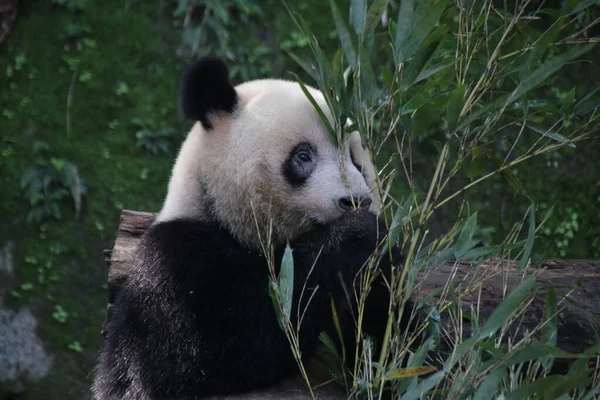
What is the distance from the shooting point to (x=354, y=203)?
322 cm

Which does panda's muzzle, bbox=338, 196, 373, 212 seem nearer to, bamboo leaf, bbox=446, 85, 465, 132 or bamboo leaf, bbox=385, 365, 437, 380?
bamboo leaf, bbox=446, 85, 465, 132

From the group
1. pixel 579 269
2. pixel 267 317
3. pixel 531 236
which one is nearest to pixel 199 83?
pixel 267 317

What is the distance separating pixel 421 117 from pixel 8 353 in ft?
16.2

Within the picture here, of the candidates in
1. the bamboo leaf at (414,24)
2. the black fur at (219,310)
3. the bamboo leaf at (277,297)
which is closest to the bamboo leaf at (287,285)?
the bamboo leaf at (277,297)

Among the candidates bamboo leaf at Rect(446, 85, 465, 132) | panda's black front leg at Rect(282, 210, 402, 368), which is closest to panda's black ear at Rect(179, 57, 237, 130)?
panda's black front leg at Rect(282, 210, 402, 368)

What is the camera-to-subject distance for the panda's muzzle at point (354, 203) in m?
3.24

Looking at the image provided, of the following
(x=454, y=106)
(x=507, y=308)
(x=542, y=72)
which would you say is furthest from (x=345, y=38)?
(x=507, y=308)

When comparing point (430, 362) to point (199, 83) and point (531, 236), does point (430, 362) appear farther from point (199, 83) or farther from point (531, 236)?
point (199, 83)

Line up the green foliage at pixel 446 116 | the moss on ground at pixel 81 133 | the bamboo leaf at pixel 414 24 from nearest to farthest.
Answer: the green foliage at pixel 446 116 < the bamboo leaf at pixel 414 24 < the moss on ground at pixel 81 133

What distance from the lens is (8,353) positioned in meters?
6.45

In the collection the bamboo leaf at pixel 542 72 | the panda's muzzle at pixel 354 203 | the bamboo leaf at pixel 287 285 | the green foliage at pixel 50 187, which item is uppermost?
the green foliage at pixel 50 187

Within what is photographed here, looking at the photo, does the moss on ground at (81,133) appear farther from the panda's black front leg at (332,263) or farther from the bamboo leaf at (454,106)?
the bamboo leaf at (454,106)

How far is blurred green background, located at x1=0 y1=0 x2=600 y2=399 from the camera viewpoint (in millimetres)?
6738

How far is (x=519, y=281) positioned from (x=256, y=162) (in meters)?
1.47
